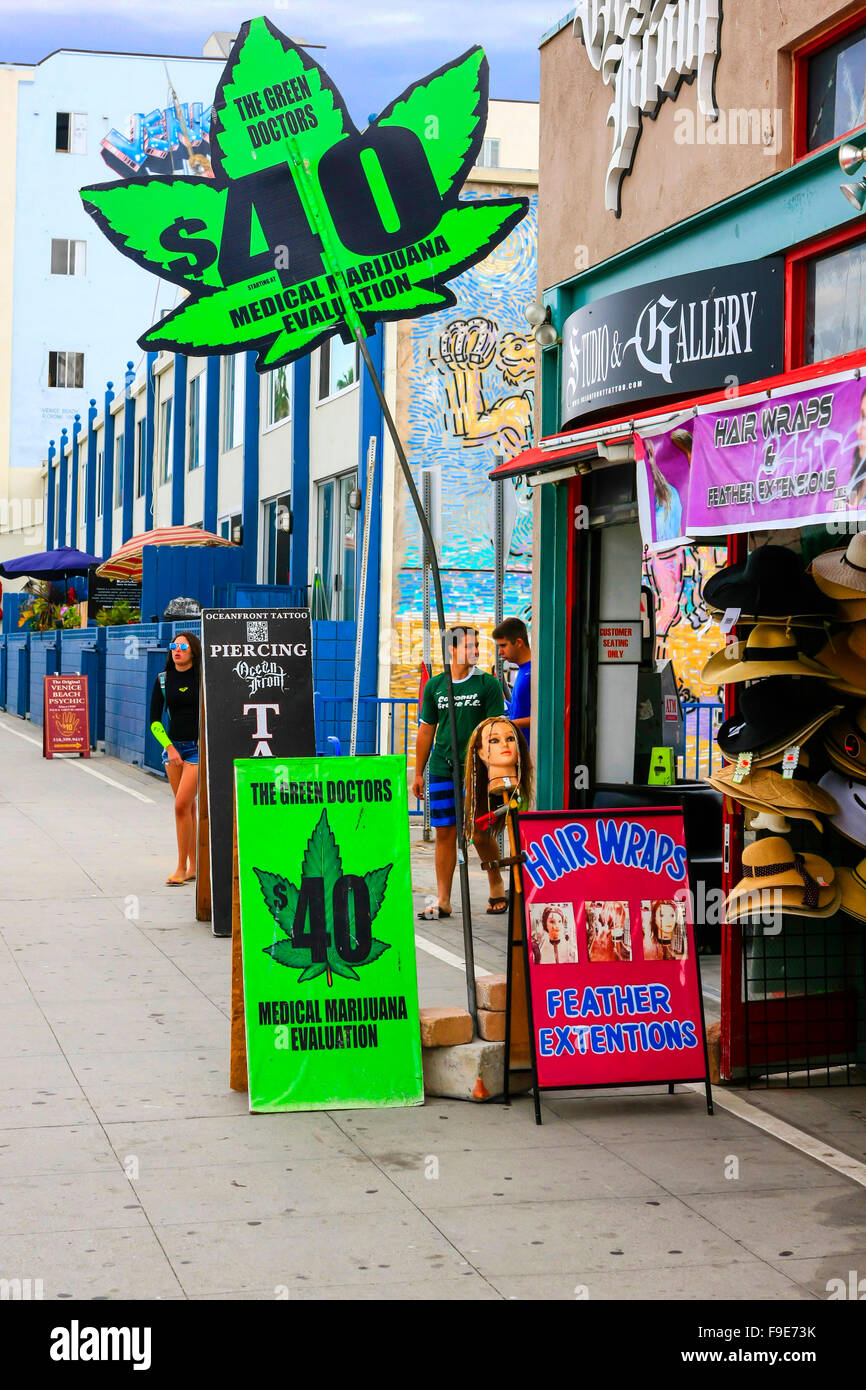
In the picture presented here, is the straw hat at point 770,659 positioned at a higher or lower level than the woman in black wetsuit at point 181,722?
higher

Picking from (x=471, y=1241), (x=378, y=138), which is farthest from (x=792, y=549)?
(x=471, y=1241)

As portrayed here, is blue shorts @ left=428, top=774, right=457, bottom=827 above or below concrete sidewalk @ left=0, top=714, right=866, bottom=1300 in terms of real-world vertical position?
above

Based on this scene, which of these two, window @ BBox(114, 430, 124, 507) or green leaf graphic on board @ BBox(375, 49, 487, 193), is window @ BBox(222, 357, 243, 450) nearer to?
window @ BBox(114, 430, 124, 507)

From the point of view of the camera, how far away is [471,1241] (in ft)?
15.6

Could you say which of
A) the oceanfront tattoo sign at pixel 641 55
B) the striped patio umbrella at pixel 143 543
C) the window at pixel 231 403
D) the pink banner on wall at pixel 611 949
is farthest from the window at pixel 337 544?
the pink banner on wall at pixel 611 949

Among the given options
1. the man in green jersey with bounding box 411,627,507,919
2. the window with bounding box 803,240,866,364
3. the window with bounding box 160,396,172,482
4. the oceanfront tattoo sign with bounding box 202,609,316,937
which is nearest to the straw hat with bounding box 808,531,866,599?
the window with bounding box 803,240,866,364

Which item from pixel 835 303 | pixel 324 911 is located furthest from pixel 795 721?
pixel 324 911

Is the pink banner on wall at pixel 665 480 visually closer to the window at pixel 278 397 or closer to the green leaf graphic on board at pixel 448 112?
the green leaf graphic on board at pixel 448 112

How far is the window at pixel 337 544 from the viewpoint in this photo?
21094mm

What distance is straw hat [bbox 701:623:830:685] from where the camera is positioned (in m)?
6.08

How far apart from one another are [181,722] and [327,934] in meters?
5.63

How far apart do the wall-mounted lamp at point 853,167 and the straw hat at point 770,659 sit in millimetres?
1719

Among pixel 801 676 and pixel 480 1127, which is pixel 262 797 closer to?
pixel 480 1127

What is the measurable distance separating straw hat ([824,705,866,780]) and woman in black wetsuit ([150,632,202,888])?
245 inches
